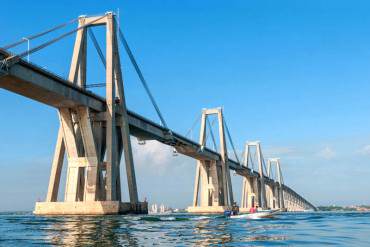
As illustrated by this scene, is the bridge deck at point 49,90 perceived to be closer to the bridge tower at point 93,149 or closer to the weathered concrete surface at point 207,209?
the bridge tower at point 93,149

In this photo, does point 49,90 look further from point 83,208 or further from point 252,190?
point 252,190

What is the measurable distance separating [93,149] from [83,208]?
7.01 metres

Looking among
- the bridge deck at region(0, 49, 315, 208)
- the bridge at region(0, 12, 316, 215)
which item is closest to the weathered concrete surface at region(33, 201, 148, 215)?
the bridge at region(0, 12, 316, 215)

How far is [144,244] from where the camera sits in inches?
846

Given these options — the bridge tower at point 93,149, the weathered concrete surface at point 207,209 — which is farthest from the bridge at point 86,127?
the weathered concrete surface at point 207,209

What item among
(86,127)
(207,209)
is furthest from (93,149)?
(207,209)

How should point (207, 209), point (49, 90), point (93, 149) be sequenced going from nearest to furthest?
point (49, 90)
point (93, 149)
point (207, 209)

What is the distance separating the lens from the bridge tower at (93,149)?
5778 cm

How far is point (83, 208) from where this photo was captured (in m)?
56.0

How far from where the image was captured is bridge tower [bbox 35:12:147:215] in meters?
57.8

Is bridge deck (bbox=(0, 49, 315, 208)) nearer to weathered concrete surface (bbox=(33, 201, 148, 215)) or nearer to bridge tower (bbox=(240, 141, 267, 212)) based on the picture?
weathered concrete surface (bbox=(33, 201, 148, 215))

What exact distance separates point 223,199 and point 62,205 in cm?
7320

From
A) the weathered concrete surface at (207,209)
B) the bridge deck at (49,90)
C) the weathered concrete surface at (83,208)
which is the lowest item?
the weathered concrete surface at (83,208)

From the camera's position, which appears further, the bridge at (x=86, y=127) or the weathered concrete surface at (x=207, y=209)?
the weathered concrete surface at (x=207, y=209)
